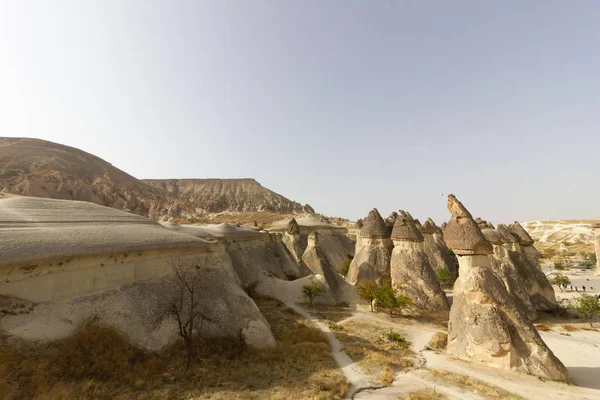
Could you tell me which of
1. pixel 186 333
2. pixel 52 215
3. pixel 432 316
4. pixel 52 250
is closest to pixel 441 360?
pixel 432 316

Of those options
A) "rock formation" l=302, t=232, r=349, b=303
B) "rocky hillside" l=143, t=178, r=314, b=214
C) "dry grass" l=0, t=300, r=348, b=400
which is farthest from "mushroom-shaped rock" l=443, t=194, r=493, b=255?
"rocky hillside" l=143, t=178, r=314, b=214

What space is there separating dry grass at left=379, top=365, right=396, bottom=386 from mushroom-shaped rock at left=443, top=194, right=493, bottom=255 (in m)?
6.28

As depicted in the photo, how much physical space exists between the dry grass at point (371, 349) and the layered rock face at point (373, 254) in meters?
8.92

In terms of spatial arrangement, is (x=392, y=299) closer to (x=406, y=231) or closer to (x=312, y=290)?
(x=406, y=231)

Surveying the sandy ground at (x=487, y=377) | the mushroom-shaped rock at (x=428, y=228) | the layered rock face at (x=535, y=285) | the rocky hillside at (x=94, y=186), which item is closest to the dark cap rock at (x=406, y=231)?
the sandy ground at (x=487, y=377)

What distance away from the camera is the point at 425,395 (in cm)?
929

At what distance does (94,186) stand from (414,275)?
90453 millimetres

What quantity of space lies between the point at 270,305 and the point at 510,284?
19323 mm

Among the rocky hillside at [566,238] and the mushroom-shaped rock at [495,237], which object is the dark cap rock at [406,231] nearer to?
the mushroom-shaped rock at [495,237]

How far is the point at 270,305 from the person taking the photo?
22109mm

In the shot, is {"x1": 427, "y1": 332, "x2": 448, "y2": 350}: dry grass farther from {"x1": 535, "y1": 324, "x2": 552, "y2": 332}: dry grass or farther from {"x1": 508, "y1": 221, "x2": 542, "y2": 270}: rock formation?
{"x1": 508, "y1": 221, "x2": 542, "y2": 270}: rock formation

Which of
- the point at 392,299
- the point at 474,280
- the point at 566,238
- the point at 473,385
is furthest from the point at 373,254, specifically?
the point at 566,238

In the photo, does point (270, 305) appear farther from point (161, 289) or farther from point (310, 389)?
point (310, 389)

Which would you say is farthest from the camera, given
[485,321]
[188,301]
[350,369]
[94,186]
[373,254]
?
[94,186]
